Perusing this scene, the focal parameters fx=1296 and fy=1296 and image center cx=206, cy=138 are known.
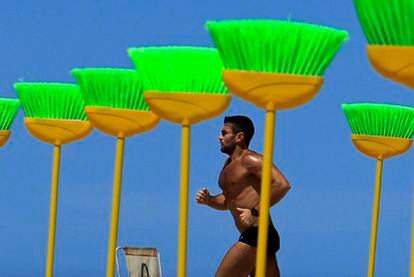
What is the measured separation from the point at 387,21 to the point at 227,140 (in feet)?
8.21

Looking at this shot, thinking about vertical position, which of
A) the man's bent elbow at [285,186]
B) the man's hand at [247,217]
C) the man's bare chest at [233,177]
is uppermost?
the man's bare chest at [233,177]

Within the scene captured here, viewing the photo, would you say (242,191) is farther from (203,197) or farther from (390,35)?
(390,35)

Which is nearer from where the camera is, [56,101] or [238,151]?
[238,151]

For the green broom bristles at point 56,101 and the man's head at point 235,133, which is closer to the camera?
the man's head at point 235,133

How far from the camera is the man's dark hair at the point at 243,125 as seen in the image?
8.77m

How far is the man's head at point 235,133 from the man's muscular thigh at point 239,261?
66 centimetres

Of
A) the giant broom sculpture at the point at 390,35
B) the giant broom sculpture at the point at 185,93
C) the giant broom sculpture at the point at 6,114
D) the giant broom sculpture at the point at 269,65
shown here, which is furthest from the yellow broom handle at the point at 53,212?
the giant broom sculpture at the point at 390,35

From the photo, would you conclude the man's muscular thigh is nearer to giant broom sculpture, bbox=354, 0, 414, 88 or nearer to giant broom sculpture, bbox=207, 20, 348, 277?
giant broom sculpture, bbox=207, 20, 348, 277

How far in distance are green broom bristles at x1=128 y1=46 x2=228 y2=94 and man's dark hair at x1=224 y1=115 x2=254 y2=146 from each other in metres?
1.22

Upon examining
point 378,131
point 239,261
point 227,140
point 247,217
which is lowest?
point 239,261

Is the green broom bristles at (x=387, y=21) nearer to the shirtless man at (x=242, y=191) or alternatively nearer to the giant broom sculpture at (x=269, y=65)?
the giant broom sculpture at (x=269, y=65)

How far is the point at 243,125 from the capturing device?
28.8 ft

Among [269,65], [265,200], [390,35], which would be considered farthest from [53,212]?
[390,35]

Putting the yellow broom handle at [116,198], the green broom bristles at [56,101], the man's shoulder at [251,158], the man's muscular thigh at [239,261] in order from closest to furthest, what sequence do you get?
the yellow broom handle at [116,198], the man's shoulder at [251,158], the man's muscular thigh at [239,261], the green broom bristles at [56,101]
